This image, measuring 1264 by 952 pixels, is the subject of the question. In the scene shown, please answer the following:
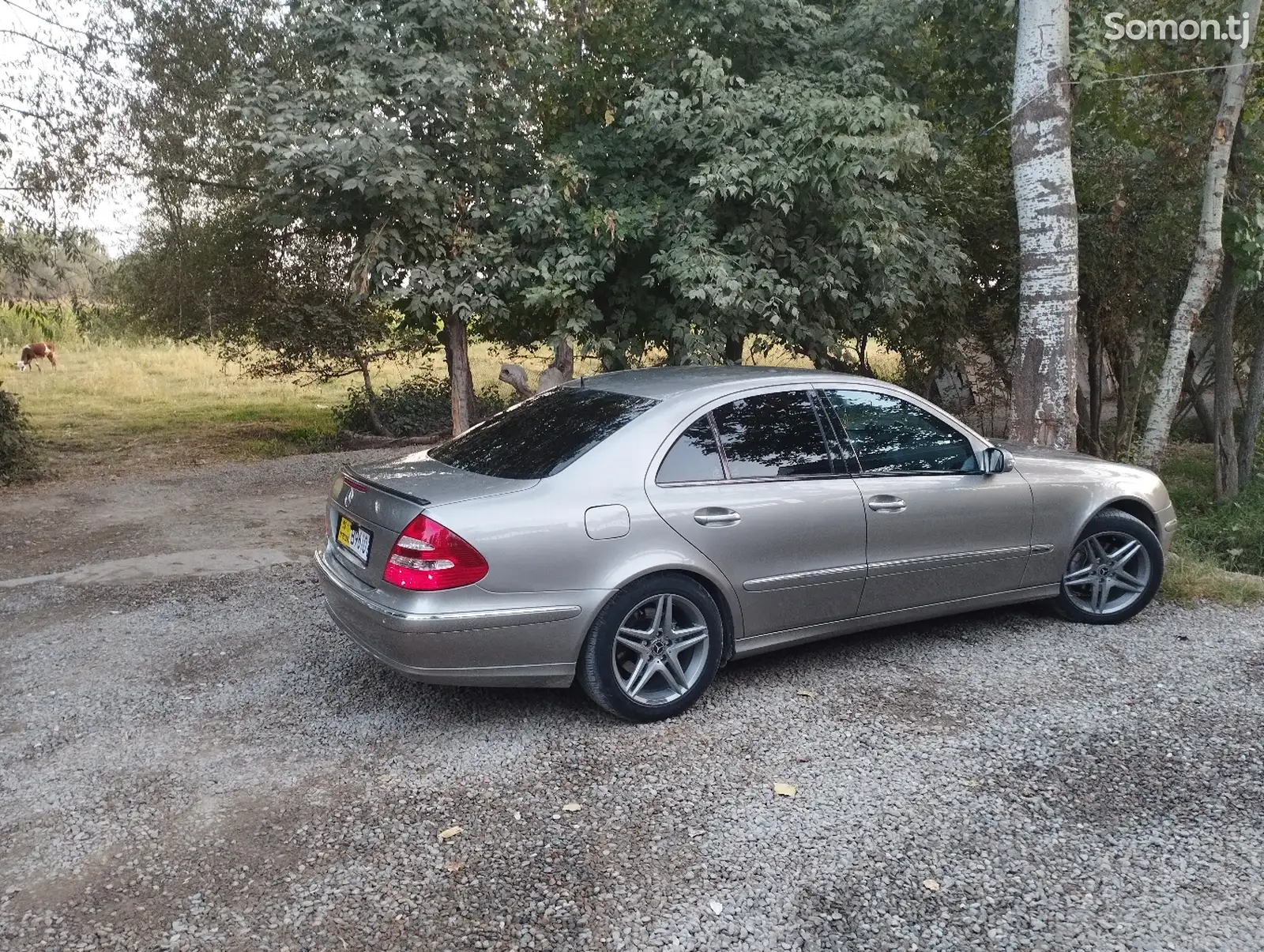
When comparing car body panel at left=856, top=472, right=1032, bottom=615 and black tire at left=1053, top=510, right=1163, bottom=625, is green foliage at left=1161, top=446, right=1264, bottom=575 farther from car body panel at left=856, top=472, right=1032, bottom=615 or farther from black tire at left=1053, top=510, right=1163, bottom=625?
car body panel at left=856, top=472, right=1032, bottom=615

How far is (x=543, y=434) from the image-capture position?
4.62 meters

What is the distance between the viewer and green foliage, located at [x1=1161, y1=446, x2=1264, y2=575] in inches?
356

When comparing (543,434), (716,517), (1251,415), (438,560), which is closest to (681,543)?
(716,517)

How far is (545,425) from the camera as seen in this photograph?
15.4 ft

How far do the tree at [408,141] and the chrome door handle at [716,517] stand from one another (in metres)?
4.72

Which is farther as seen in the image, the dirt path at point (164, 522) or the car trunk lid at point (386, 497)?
the dirt path at point (164, 522)

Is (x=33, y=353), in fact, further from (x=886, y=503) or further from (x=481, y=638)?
(x=886, y=503)

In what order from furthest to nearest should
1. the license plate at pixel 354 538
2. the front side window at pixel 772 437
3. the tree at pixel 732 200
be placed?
the tree at pixel 732 200
the front side window at pixel 772 437
the license plate at pixel 354 538

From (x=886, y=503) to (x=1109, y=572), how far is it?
1.73 meters

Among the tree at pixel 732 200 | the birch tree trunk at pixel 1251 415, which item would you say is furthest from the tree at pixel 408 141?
the birch tree trunk at pixel 1251 415

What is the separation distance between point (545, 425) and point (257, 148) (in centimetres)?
441

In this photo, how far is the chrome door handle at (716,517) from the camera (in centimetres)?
429

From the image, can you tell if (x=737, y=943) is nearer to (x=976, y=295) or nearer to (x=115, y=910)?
(x=115, y=910)

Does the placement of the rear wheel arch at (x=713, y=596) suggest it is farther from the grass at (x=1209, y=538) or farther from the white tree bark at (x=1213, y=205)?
the white tree bark at (x=1213, y=205)
